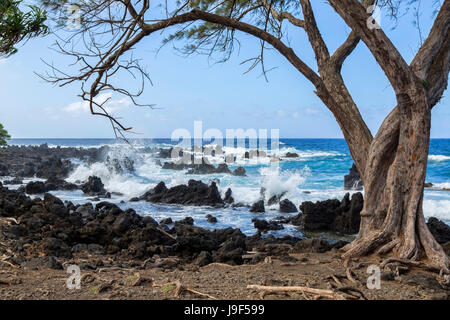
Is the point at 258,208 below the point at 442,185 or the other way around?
below

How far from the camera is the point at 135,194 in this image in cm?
1945

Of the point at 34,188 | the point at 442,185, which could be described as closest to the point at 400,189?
the point at 34,188

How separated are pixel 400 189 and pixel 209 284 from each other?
3088mm

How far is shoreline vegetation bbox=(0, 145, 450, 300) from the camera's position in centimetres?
414

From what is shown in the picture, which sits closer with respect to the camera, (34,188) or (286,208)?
(286,208)

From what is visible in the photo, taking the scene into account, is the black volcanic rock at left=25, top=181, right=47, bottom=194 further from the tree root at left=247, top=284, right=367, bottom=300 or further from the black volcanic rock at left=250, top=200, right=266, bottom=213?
the tree root at left=247, top=284, right=367, bottom=300

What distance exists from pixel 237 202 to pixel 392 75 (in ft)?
38.6

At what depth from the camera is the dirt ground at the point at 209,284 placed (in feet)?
13.0

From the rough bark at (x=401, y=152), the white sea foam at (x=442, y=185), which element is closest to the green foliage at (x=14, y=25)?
the rough bark at (x=401, y=152)

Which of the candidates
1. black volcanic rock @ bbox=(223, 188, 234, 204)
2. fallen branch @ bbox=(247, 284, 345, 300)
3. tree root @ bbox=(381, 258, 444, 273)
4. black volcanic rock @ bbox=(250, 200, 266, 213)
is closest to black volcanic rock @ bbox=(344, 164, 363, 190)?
black volcanic rock @ bbox=(223, 188, 234, 204)

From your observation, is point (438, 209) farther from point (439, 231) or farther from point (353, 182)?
point (353, 182)

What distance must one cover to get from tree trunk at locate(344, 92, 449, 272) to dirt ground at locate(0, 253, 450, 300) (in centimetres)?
44

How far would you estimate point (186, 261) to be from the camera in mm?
7148
